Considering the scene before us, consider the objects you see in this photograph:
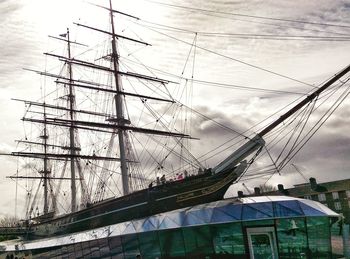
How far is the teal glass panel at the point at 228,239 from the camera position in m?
17.0

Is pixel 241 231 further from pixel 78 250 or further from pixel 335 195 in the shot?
pixel 335 195

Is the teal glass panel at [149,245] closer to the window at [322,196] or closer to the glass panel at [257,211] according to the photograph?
the glass panel at [257,211]

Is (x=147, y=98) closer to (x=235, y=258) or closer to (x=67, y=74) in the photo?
(x=235, y=258)

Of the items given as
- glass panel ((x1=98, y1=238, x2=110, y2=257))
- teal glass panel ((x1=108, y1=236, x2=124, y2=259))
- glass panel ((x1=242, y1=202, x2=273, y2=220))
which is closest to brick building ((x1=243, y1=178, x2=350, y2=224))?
glass panel ((x1=98, y1=238, x2=110, y2=257))

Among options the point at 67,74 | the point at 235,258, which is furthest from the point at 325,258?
the point at 67,74

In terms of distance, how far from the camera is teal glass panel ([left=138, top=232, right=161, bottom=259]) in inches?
810

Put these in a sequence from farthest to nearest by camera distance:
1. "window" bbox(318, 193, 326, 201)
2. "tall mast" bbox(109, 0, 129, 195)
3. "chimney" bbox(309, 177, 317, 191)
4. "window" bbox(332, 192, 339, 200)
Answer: "window" bbox(318, 193, 326, 201), "window" bbox(332, 192, 339, 200), "chimney" bbox(309, 177, 317, 191), "tall mast" bbox(109, 0, 129, 195)

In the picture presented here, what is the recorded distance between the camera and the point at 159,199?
2366cm

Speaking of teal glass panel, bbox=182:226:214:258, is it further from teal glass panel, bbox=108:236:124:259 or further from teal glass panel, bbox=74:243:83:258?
teal glass panel, bbox=74:243:83:258

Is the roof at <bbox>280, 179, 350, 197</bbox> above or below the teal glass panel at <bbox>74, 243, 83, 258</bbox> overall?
above

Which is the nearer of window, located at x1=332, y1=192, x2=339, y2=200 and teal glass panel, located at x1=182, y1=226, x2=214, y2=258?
teal glass panel, located at x1=182, y1=226, x2=214, y2=258

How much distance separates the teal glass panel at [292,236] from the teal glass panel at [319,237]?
0.31 meters

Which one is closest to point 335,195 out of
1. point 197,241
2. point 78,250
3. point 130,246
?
point 78,250

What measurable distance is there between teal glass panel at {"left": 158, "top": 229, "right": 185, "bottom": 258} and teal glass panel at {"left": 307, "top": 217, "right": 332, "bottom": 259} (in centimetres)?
604
